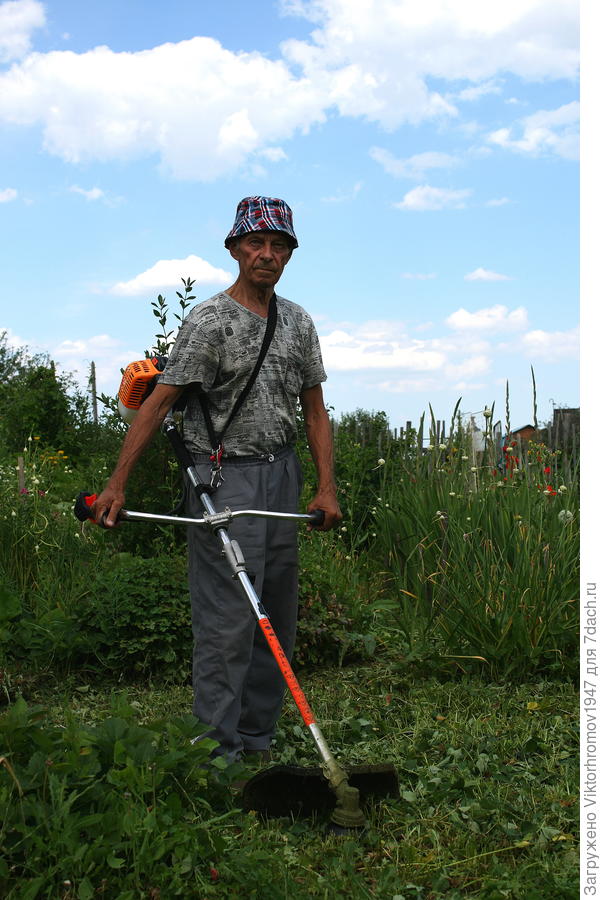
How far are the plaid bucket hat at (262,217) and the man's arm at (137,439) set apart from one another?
68 centimetres

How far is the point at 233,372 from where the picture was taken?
3.67 m

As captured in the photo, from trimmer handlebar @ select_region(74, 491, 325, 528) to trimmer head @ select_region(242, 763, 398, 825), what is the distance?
864 mm

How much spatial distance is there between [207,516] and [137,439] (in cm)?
45

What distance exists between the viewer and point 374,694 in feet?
16.0

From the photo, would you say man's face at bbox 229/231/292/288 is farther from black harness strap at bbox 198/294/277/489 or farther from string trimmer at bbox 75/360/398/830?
string trimmer at bbox 75/360/398/830

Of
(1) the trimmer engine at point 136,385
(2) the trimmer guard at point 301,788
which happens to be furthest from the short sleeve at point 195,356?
(2) the trimmer guard at point 301,788

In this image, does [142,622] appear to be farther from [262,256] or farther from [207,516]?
[262,256]

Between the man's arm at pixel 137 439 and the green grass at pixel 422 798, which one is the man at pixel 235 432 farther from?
the green grass at pixel 422 798

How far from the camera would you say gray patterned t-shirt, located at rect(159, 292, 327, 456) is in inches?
143

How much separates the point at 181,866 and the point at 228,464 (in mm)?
1615

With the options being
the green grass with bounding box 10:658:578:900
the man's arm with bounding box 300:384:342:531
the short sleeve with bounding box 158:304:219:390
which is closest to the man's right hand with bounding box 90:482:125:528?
the short sleeve with bounding box 158:304:219:390

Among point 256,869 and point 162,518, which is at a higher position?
point 162,518
